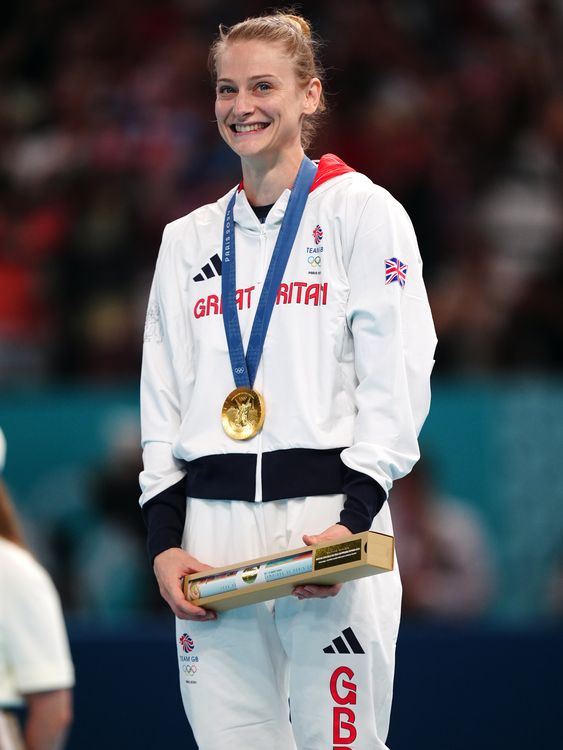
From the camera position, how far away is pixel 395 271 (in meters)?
3.20

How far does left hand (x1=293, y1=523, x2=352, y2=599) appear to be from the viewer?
2972 mm

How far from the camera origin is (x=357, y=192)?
3297 mm

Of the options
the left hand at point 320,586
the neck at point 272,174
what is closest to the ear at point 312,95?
the neck at point 272,174

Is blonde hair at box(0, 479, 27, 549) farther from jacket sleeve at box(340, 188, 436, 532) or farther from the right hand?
jacket sleeve at box(340, 188, 436, 532)

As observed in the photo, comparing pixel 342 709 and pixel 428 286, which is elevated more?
pixel 428 286

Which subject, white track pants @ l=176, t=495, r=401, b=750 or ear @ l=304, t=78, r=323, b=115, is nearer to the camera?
white track pants @ l=176, t=495, r=401, b=750

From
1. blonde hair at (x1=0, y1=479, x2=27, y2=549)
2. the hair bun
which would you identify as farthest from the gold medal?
the hair bun

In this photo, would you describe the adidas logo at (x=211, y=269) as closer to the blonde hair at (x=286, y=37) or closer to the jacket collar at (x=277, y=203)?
the jacket collar at (x=277, y=203)

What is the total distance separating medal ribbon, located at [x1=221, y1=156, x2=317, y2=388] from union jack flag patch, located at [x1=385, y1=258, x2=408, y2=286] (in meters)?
0.26

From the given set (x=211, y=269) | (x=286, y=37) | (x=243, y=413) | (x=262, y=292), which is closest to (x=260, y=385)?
(x=243, y=413)

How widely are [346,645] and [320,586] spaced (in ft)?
0.68

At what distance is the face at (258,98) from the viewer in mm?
3311

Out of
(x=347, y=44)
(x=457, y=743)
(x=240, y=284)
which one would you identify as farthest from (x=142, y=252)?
(x=240, y=284)

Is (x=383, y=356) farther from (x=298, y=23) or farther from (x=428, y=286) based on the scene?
(x=428, y=286)
